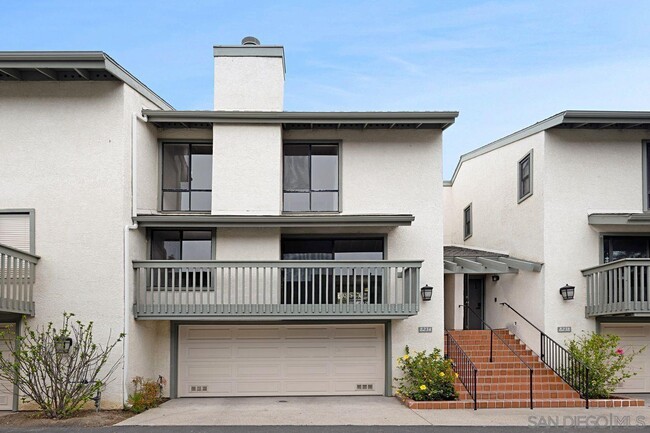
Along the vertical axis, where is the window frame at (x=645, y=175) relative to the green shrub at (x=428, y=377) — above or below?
above

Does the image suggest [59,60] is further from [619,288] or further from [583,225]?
[619,288]

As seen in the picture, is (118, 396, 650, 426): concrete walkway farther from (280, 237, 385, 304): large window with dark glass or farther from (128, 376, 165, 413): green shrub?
(280, 237, 385, 304): large window with dark glass

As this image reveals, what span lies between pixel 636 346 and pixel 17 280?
48.3 feet

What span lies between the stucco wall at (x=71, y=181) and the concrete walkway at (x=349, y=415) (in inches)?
97.3

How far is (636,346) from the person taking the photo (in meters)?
15.2

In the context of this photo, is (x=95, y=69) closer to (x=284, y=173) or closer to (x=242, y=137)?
(x=242, y=137)

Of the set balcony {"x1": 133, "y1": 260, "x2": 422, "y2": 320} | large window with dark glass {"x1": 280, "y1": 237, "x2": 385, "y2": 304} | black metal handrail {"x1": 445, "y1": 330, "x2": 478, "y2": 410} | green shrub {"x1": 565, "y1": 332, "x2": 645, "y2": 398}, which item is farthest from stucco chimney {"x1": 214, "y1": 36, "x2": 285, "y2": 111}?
green shrub {"x1": 565, "y1": 332, "x2": 645, "y2": 398}

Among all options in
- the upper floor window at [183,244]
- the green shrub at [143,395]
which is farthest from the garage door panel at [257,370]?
the upper floor window at [183,244]

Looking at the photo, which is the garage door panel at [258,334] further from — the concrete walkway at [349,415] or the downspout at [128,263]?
the downspout at [128,263]

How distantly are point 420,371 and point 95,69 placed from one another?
373 inches

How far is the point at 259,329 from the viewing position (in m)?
14.5

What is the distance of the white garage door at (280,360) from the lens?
1433cm

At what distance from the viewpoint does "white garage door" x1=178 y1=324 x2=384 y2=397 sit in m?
14.3

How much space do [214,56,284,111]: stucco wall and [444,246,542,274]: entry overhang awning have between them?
610 centimetres
